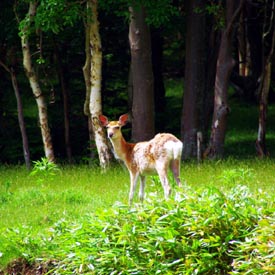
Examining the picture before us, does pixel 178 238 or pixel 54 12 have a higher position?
pixel 54 12

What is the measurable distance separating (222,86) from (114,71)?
18.2 ft

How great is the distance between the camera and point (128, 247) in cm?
1130

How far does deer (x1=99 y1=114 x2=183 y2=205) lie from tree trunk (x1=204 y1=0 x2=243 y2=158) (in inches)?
296

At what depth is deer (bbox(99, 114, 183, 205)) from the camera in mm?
14680

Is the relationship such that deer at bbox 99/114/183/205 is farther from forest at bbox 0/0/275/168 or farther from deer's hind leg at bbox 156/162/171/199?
forest at bbox 0/0/275/168

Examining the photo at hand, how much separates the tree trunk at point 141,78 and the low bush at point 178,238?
34.6 feet

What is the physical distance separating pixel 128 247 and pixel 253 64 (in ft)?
73.1

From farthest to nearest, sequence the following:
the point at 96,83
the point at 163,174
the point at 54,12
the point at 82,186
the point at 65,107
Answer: the point at 65,107 < the point at 96,83 < the point at 54,12 < the point at 82,186 < the point at 163,174

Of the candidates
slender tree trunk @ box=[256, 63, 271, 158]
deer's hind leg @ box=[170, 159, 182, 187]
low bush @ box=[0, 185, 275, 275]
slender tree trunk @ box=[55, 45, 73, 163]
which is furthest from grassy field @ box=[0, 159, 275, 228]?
slender tree trunk @ box=[55, 45, 73, 163]

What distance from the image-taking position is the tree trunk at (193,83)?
23594mm

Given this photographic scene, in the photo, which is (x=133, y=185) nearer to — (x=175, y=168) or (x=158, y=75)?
(x=175, y=168)

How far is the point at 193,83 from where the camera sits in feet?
78.2

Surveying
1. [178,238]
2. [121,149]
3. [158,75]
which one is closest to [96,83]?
[121,149]

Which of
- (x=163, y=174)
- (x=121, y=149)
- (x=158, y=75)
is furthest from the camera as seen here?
(x=158, y=75)
